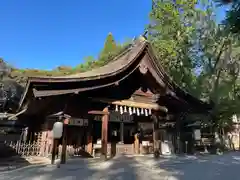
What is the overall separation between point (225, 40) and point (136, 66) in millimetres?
12816

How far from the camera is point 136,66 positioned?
1097cm

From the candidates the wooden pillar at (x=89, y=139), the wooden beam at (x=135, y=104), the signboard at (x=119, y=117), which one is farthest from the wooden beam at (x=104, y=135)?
the signboard at (x=119, y=117)

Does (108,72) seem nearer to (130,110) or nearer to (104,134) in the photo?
(130,110)

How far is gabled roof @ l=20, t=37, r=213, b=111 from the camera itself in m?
8.41

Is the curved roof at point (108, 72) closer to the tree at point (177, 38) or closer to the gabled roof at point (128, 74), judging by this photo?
the gabled roof at point (128, 74)

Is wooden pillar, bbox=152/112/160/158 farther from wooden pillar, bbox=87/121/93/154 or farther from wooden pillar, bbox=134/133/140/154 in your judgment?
wooden pillar, bbox=87/121/93/154

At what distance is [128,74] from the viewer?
34.8ft

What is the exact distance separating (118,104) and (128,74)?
1554mm

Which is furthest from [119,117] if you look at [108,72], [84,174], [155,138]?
[84,174]

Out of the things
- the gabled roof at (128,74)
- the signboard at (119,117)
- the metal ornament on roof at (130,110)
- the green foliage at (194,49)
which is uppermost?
the green foliage at (194,49)

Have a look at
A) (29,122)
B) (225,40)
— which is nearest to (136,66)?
(29,122)

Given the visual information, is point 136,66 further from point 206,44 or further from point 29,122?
point 206,44

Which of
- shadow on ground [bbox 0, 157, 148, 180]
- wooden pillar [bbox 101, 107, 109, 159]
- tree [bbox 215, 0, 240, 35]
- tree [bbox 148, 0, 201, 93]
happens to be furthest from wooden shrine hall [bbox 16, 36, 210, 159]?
tree [bbox 148, 0, 201, 93]

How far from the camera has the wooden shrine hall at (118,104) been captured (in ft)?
30.1
